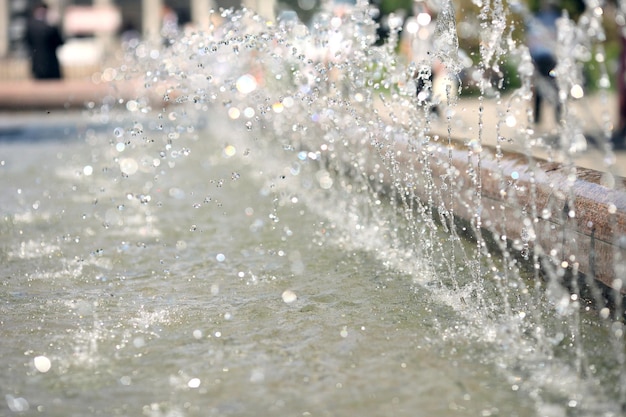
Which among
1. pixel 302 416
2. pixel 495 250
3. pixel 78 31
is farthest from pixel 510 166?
pixel 78 31

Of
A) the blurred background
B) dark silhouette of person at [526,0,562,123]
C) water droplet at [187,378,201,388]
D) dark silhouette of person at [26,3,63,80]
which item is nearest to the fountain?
water droplet at [187,378,201,388]

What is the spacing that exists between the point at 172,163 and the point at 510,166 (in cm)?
519

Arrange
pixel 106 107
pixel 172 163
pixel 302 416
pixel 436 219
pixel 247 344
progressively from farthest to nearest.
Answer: pixel 106 107
pixel 172 163
pixel 436 219
pixel 247 344
pixel 302 416

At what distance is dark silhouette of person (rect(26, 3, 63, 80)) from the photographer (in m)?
16.1

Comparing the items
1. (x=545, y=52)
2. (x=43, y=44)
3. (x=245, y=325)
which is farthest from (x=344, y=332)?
→ (x=43, y=44)

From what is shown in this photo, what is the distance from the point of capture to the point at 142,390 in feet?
10.9

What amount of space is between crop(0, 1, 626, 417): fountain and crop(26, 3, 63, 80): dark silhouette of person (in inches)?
344

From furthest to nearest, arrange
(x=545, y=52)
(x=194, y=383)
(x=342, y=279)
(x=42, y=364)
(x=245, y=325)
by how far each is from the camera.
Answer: (x=545, y=52) → (x=342, y=279) → (x=245, y=325) → (x=42, y=364) → (x=194, y=383)

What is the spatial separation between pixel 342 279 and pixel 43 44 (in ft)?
40.9

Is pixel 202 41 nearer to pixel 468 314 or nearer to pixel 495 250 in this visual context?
pixel 495 250

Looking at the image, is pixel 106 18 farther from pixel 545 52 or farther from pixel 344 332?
pixel 344 332

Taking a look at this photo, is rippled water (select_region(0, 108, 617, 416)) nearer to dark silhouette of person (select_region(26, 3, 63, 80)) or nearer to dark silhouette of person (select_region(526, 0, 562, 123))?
dark silhouette of person (select_region(526, 0, 562, 123))

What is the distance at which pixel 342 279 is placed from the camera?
15.9 feet

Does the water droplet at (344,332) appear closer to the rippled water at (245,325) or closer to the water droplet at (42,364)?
the rippled water at (245,325)
